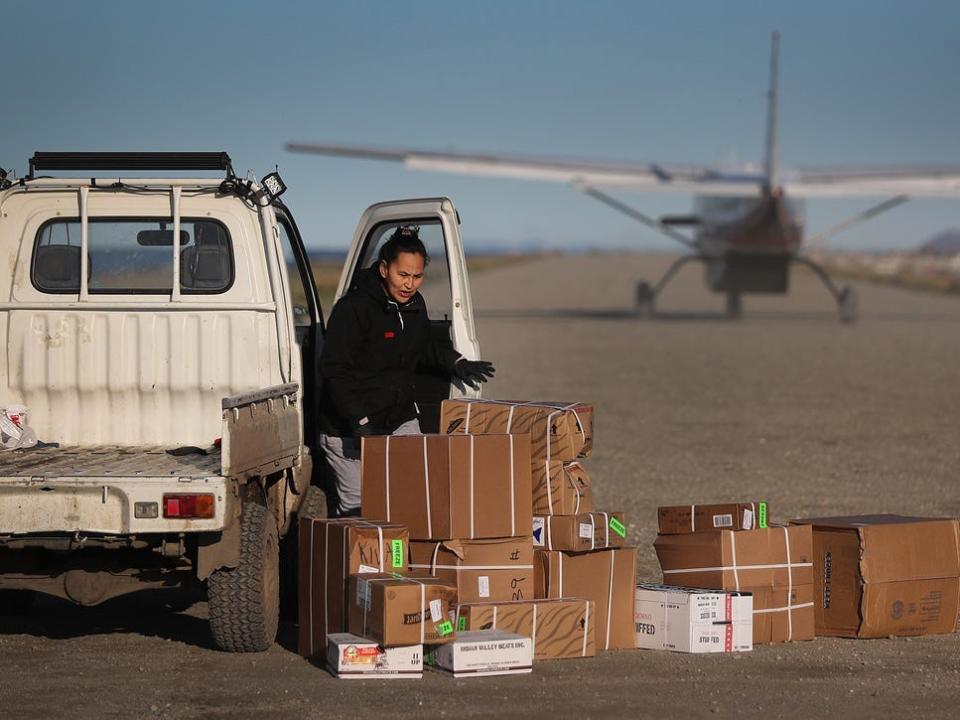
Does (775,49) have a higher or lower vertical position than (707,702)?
higher

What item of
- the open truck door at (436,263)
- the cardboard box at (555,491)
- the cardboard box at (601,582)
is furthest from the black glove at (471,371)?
the cardboard box at (601,582)

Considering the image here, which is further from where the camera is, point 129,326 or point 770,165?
point 770,165

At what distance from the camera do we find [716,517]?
22.5 ft

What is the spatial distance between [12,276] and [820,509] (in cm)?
613

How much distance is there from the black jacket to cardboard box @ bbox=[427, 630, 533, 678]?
140cm

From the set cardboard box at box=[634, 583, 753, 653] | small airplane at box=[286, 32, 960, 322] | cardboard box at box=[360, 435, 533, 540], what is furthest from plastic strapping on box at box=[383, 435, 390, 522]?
small airplane at box=[286, 32, 960, 322]

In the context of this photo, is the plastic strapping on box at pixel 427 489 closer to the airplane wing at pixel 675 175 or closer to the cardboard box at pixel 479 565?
the cardboard box at pixel 479 565

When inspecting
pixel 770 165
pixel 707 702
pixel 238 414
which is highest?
pixel 770 165

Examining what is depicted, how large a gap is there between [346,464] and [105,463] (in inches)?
47.6

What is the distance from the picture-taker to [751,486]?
1271 centimetres

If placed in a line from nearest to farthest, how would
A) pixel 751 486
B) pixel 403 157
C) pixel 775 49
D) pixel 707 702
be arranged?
pixel 707 702 < pixel 751 486 < pixel 403 157 < pixel 775 49

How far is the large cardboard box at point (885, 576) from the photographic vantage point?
6852 millimetres

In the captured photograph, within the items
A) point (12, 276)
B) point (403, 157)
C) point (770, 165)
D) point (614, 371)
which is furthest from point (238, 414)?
point (403, 157)

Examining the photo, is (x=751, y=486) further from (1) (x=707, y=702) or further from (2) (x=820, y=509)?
(1) (x=707, y=702)
